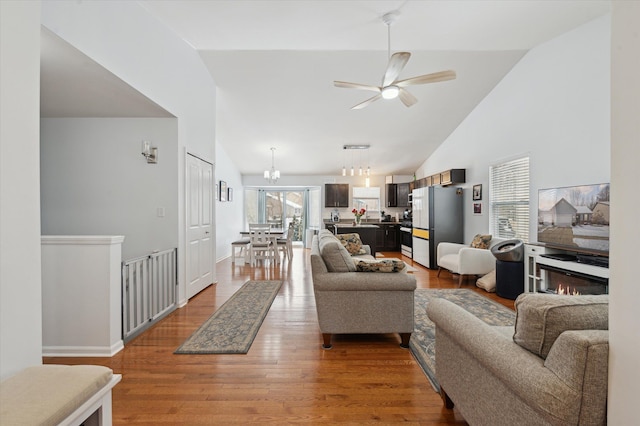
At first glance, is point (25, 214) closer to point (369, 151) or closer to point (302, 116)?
point (302, 116)

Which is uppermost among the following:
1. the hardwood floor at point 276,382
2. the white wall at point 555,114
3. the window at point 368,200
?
the white wall at point 555,114

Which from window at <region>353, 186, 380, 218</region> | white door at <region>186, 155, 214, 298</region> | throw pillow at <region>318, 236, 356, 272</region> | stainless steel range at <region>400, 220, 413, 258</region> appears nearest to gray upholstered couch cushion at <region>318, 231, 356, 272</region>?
throw pillow at <region>318, 236, 356, 272</region>

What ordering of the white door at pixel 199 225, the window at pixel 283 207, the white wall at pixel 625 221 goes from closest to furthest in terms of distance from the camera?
1. the white wall at pixel 625 221
2. the white door at pixel 199 225
3. the window at pixel 283 207

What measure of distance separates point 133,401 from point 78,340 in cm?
108

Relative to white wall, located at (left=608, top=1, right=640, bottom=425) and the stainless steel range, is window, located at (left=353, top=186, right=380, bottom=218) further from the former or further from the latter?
white wall, located at (left=608, top=1, right=640, bottom=425)

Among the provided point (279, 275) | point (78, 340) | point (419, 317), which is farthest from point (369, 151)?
point (78, 340)

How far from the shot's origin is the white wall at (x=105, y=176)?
3.51 m

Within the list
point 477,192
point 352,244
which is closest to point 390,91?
point 352,244

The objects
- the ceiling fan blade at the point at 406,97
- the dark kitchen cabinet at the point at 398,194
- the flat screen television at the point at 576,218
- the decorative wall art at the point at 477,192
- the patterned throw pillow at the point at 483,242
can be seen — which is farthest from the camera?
the dark kitchen cabinet at the point at 398,194

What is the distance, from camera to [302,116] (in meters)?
5.85

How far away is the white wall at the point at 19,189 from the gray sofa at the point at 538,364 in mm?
2118

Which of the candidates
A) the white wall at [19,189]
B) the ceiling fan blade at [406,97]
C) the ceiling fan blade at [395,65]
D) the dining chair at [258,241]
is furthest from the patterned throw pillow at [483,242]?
the white wall at [19,189]

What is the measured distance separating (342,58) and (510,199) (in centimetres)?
349

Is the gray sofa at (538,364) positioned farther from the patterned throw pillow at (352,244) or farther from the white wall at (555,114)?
the patterned throw pillow at (352,244)
